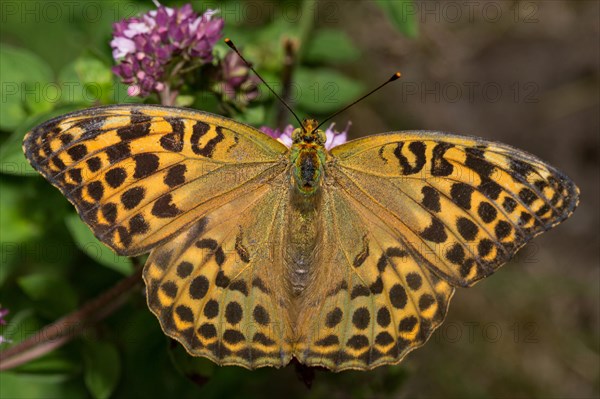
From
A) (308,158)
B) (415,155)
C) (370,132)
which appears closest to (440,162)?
(415,155)

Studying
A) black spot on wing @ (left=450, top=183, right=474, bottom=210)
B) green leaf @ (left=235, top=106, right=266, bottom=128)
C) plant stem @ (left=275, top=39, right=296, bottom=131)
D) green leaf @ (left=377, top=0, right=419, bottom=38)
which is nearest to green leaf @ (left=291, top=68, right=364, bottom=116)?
plant stem @ (left=275, top=39, right=296, bottom=131)

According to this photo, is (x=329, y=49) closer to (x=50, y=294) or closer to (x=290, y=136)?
(x=290, y=136)

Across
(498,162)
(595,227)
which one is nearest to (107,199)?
(498,162)

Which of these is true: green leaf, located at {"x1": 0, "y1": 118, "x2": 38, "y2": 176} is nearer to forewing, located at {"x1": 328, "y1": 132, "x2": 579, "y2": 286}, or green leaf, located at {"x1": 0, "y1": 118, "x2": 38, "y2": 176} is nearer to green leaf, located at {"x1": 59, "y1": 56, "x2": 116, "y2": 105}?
green leaf, located at {"x1": 59, "y1": 56, "x2": 116, "y2": 105}

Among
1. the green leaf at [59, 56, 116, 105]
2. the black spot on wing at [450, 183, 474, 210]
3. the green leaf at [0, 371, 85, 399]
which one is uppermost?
the black spot on wing at [450, 183, 474, 210]

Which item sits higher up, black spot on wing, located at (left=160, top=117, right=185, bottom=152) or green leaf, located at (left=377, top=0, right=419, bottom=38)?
green leaf, located at (left=377, top=0, right=419, bottom=38)

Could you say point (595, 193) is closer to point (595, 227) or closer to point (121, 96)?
point (595, 227)

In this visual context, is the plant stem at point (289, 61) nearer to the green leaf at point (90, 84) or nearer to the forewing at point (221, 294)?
the green leaf at point (90, 84)
